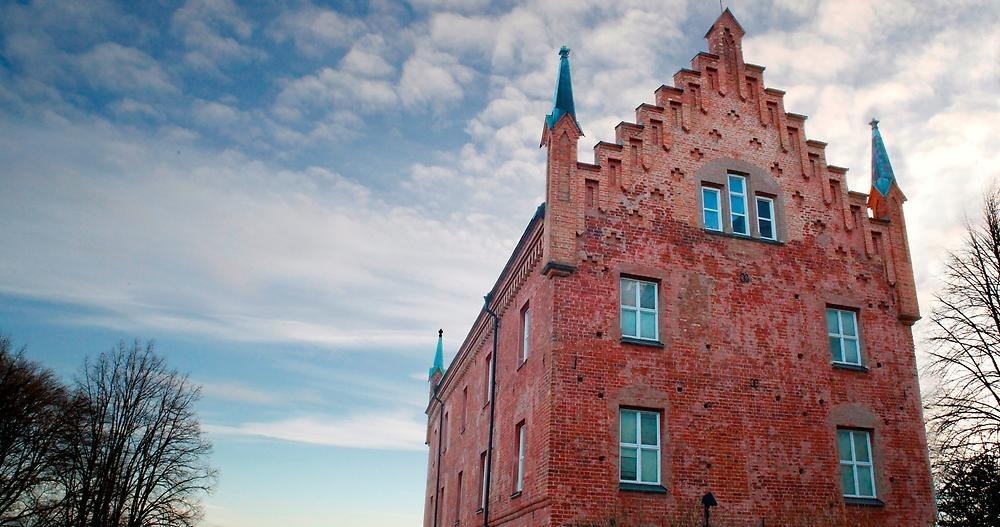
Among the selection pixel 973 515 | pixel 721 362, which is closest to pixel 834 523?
pixel 973 515

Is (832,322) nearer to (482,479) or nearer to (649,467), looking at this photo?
(649,467)

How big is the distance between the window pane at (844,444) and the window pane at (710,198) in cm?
646

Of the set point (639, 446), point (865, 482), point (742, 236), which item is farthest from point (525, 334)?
point (865, 482)

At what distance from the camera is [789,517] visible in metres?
16.4

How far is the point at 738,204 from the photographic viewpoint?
19609 mm

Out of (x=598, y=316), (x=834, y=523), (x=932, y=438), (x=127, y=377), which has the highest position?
(x=127, y=377)

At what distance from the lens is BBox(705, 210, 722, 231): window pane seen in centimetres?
1910

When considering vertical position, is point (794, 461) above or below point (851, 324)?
below

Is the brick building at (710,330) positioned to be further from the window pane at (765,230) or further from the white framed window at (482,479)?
the white framed window at (482,479)

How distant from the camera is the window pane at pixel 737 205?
19.5 m

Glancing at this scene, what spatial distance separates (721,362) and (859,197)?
7056mm

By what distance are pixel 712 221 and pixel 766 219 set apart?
1656 millimetres

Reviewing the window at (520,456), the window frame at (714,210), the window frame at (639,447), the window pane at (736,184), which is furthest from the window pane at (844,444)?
the window at (520,456)

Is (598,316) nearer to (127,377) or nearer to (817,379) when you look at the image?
(817,379)
